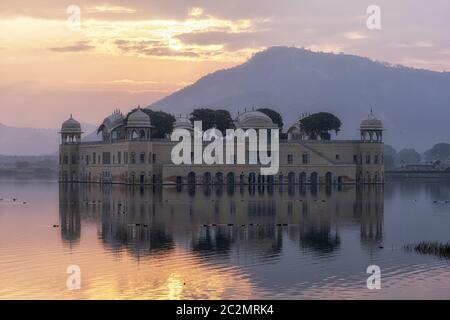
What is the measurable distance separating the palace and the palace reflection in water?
22440 millimetres

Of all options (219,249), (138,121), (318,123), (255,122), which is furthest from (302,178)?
(219,249)

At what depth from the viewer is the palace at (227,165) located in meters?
108

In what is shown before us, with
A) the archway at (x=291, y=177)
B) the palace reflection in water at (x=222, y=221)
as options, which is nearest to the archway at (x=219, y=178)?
the archway at (x=291, y=177)

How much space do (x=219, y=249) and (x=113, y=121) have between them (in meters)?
86.0

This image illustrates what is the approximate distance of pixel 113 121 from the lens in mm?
125125

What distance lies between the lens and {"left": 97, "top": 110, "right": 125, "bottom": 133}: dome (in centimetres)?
12319

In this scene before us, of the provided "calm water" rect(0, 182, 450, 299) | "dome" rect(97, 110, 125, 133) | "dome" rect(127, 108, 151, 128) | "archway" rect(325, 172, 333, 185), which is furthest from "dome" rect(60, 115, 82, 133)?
"calm water" rect(0, 182, 450, 299)

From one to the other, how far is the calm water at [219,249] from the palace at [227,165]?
35.8m

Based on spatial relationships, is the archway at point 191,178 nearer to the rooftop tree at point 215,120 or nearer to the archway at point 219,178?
the archway at point 219,178

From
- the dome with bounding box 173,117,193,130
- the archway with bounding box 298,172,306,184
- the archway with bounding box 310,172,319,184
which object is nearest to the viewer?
the archway with bounding box 298,172,306,184

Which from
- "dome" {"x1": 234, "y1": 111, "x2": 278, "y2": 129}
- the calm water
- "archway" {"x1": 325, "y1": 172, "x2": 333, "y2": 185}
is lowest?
the calm water

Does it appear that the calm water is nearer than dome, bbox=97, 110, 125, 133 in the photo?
Yes

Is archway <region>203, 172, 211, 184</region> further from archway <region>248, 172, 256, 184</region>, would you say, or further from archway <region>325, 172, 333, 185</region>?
archway <region>325, 172, 333, 185</region>
